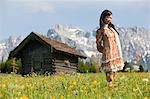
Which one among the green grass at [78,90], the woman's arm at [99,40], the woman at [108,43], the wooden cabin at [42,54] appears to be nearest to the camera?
the green grass at [78,90]

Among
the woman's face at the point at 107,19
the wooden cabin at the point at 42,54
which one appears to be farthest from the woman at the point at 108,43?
the wooden cabin at the point at 42,54

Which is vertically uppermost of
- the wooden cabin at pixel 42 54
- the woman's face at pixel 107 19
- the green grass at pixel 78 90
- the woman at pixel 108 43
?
the wooden cabin at pixel 42 54

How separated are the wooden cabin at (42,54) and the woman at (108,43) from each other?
20075 mm

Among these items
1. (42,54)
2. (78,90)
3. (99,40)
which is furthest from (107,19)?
(42,54)

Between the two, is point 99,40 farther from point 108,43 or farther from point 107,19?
point 107,19

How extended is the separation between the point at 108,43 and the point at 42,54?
22.0 m

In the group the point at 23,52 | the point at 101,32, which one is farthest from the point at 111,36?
the point at 23,52

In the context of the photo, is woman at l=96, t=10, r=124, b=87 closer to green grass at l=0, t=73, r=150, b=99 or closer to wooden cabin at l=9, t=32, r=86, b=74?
green grass at l=0, t=73, r=150, b=99

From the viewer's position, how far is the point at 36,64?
32.0 m

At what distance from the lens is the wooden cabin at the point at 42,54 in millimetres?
31234

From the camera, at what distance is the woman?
1004 cm

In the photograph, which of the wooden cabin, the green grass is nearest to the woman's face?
the green grass

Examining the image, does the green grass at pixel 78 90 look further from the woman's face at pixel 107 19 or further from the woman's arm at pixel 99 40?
the woman's face at pixel 107 19

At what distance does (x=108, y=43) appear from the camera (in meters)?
10.2
